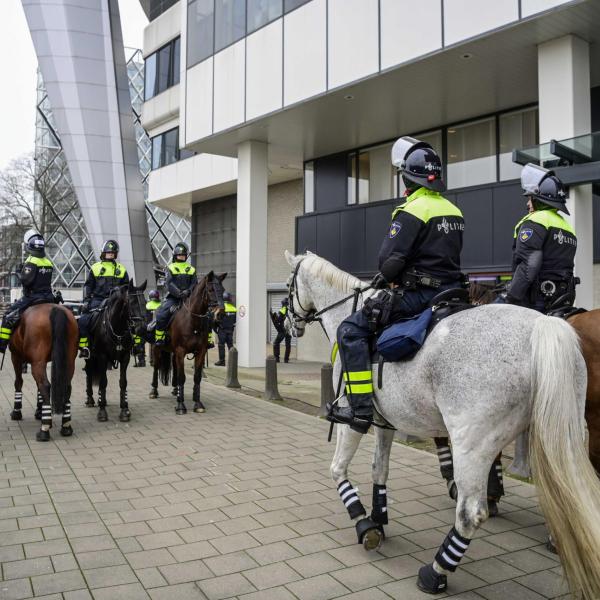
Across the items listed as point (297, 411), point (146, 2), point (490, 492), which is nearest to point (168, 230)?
point (146, 2)

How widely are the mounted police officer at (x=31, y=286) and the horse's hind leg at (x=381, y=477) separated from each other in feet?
19.8

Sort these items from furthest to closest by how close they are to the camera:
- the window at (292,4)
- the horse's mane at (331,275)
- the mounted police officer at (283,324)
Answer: the window at (292,4)
the mounted police officer at (283,324)
the horse's mane at (331,275)

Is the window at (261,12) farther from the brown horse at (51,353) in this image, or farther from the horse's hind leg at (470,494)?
the horse's hind leg at (470,494)

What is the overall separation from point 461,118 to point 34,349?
11.6m

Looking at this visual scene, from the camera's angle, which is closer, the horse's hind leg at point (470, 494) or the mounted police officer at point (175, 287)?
the horse's hind leg at point (470, 494)

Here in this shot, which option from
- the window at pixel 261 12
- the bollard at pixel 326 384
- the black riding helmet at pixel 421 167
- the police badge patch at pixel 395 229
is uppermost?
the window at pixel 261 12

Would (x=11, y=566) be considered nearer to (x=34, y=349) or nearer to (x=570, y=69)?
(x=34, y=349)

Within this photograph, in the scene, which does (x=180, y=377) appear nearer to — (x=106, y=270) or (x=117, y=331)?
(x=117, y=331)

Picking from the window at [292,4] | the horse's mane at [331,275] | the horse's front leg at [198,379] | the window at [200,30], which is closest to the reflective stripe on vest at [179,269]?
the horse's front leg at [198,379]

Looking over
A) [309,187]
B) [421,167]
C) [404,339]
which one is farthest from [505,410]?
[309,187]

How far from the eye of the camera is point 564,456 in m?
3.12

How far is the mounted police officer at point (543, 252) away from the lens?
5055 mm

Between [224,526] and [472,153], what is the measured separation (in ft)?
40.5

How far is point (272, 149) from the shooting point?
18.5 m
